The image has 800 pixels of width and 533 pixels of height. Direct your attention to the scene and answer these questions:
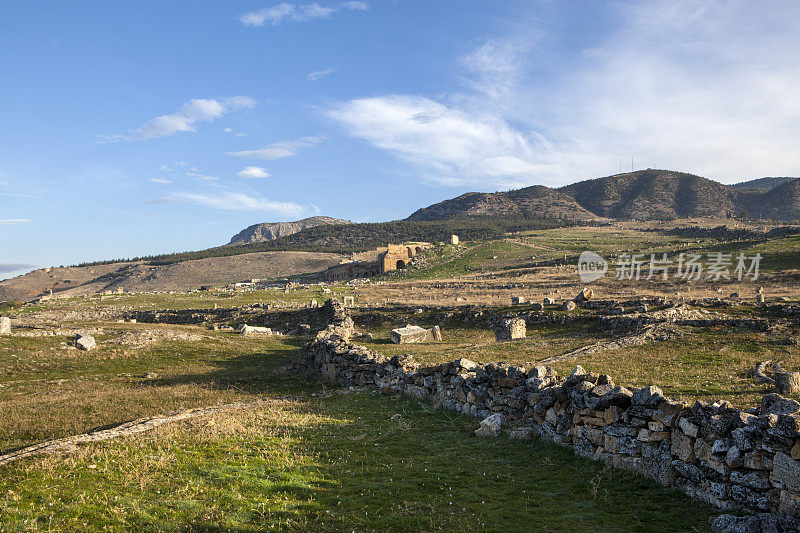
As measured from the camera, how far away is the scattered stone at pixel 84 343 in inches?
1025

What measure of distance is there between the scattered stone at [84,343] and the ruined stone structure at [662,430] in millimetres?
22866

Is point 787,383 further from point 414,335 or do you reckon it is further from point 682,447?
point 414,335

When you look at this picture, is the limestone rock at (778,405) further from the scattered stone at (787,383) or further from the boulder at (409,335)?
the boulder at (409,335)

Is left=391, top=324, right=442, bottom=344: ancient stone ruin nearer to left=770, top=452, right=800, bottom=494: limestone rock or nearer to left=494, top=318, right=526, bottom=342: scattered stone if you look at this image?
left=494, top=318, right=526, bottom=342: scattered stone

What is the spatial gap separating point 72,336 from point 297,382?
1707cm

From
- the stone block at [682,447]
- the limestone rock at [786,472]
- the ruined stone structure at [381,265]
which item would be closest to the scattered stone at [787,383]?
the stone block at [682,447]

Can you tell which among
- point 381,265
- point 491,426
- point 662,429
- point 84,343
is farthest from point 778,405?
point 381,265

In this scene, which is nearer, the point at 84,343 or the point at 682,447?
the point at 682,447

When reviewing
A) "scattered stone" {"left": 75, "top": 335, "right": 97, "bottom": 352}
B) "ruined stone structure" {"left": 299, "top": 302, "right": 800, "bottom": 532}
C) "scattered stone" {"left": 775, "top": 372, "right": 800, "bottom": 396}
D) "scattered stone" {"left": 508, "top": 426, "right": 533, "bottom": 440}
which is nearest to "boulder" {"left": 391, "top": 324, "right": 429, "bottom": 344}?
"ruined stone structure" {"left": 299, "top": 302, "right": 800, "bottom": 532}

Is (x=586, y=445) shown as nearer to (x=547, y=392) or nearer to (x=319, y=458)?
(x=547, y=392)

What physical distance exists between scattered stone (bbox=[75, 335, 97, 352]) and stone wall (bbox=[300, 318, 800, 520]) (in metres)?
23.0

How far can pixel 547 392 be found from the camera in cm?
1050

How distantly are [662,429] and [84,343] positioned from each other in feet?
95.1

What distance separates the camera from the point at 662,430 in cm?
799
